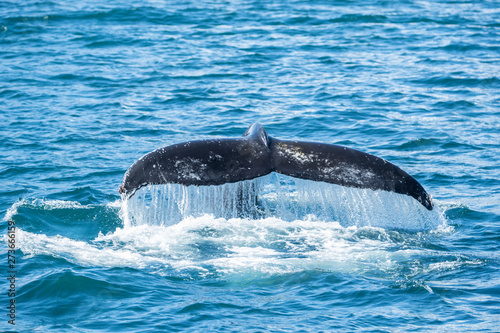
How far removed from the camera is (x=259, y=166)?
784 centimetres

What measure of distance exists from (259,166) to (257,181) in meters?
1.28

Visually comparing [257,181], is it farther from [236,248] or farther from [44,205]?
[44,205]

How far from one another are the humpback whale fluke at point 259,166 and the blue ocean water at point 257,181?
365 mm

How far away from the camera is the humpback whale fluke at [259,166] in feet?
25.0

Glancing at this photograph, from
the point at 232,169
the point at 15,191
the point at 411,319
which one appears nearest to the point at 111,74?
the point at 15,191

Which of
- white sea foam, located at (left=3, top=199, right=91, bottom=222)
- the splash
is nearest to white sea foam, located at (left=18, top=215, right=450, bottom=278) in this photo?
the splash

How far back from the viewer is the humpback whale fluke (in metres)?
7.63

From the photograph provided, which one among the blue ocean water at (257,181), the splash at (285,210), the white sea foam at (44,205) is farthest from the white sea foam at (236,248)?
the white sea foam at (44,205)

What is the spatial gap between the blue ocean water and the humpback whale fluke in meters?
0.36

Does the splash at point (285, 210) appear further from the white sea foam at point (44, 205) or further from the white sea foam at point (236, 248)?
the white sea foam at point (44, 205)

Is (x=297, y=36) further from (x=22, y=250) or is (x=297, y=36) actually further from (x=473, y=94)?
(x=22, y=250)

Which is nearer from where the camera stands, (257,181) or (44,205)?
(257,181)

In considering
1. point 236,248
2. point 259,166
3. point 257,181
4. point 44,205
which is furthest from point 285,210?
point 44,205

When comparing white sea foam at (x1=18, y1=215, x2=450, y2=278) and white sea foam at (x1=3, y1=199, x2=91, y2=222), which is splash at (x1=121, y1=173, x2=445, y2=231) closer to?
white sea foam at (x1=18, y1=215, x2=450, y2=278)
